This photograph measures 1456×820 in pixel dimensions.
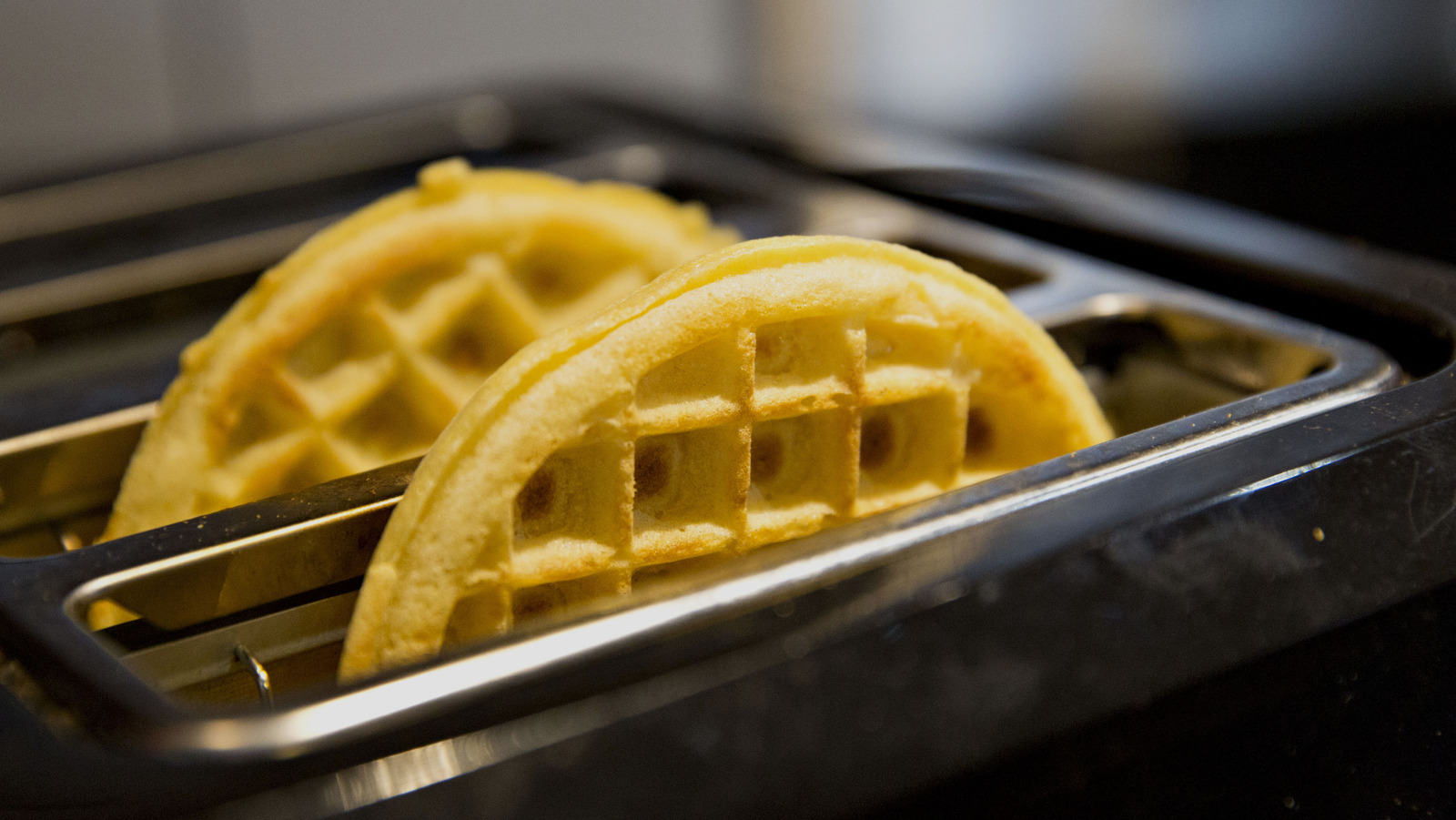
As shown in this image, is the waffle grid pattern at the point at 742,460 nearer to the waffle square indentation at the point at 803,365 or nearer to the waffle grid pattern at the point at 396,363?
the waffle square indentation at the point at 803,365

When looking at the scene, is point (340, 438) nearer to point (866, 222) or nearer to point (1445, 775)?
point (866, 222)

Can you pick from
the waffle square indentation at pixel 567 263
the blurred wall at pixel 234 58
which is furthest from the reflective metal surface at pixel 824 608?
the blurred wall at pixel 234 58

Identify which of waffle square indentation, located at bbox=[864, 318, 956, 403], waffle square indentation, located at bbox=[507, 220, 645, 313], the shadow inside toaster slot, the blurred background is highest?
the blurred background

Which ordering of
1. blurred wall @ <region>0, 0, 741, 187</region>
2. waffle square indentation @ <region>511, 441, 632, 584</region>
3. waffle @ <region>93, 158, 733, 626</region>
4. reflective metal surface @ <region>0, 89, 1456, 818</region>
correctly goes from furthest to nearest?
1. blurred wall @ <region>0, 0, 741, 187</region>
2. waffle @ <region>93, 158, 733, 626</region>
3. waffle square indentation @ <region>511, 441, 632, 584</region>
4. reflective metal surface @ <region>0, 89, 1456, 818</region>

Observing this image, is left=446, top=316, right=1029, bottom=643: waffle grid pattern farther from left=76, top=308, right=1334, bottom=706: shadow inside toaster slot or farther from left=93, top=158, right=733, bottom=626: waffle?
left=93, top=158, right=733, bottom=626: waffle

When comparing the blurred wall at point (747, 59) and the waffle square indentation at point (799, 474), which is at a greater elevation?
the blurred wall at point (747, 59)

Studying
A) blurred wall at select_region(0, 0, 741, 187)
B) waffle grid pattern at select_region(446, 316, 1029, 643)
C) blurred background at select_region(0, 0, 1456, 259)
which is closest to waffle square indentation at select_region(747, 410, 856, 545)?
waffle grid pattern at select_region(446, 316, 1029, 643)

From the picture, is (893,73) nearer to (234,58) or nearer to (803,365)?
(234,58)
